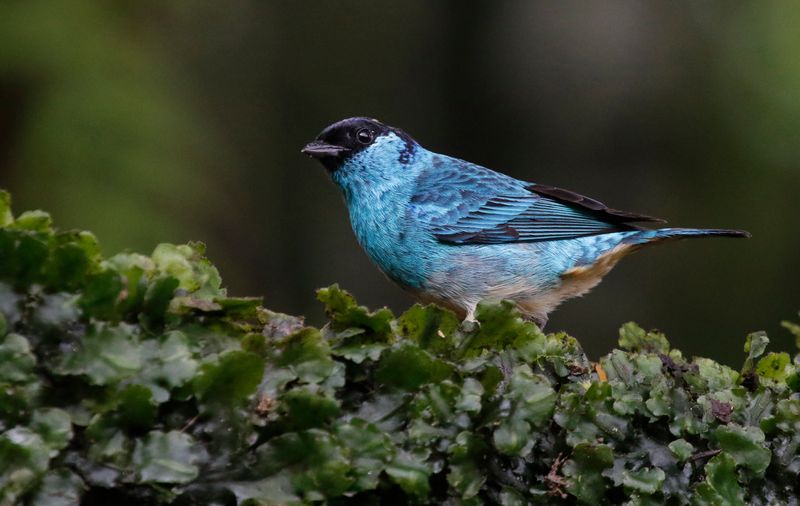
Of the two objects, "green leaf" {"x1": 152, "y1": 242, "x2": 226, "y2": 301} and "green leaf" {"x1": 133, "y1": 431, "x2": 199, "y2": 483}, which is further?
A: "green leaf" {"x1": 152, "y1": 242, "x2": 226, "y2": 301}

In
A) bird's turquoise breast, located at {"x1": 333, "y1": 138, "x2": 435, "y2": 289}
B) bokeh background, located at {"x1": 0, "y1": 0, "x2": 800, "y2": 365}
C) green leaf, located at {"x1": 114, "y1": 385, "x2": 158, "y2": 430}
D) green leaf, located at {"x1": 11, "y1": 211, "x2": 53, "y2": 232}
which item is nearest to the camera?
green leaf, located at {"x1": 114, "y1": 385, "x2": 158, "y2": 430}

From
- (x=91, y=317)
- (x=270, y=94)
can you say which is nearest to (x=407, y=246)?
(x=91, y=317)

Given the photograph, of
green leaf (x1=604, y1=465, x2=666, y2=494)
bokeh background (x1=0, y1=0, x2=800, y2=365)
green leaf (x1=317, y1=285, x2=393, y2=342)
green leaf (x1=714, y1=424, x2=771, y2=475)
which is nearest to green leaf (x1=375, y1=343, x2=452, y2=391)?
green leaf (x1=317, y1=285, x2=393, y2=342)

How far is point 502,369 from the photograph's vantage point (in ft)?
7.94

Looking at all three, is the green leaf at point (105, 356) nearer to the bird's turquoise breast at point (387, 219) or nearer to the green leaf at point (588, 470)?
the green leaf at point (588, 470)

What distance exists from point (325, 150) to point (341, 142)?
9 centimetres

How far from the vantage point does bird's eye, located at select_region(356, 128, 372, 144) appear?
4480 mm

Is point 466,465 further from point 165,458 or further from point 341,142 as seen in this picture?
point 341,142

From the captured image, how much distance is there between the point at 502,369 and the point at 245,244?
16.2ft

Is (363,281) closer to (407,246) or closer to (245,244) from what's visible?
(245,244)

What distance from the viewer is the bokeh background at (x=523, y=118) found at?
282 inches

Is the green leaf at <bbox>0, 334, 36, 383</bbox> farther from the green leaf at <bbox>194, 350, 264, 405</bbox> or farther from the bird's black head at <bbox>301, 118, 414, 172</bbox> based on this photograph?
the bird's black head at <bbox>301, 118, 414, 172</bbox>

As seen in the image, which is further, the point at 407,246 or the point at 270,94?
the point at 270,94

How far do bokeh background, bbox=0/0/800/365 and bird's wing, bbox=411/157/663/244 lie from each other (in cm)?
234
